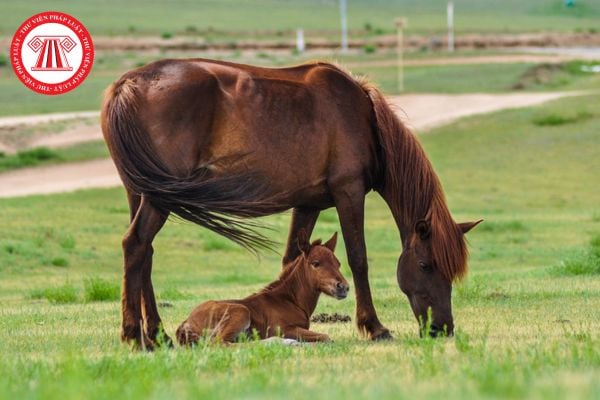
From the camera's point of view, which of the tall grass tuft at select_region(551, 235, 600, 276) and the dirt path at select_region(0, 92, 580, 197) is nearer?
the tall grass tuft at select_region(551, 235, 600, 276)

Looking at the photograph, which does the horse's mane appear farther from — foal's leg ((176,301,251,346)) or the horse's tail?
foal's leg ((176,301,251,346))

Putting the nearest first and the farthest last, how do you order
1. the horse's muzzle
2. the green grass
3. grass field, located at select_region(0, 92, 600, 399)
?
grass field, located at select_region(0, 92, 600, 399) → the horse's muzzle → the green grass

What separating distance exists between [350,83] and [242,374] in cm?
377

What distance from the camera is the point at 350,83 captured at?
409 inches

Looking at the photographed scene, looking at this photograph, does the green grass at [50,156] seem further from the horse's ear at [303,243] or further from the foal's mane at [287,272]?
the horse's ear at [303,243]

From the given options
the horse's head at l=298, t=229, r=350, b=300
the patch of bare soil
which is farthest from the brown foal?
the patch of bare soil

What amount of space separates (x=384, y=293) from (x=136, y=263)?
16.8 ft

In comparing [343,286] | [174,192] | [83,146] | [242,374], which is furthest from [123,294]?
[83,146]

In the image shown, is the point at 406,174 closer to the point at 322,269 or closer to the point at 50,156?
the point at 322,269

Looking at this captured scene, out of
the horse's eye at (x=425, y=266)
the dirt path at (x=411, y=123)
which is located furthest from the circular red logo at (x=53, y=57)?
the dirt path at (x=411, y=123)

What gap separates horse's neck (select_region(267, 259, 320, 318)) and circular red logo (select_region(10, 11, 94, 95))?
5743 mm

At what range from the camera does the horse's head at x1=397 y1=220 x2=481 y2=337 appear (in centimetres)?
999

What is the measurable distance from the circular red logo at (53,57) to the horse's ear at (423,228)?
6.18 metres

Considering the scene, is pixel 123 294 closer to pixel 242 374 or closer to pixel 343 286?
pixel 343 286
